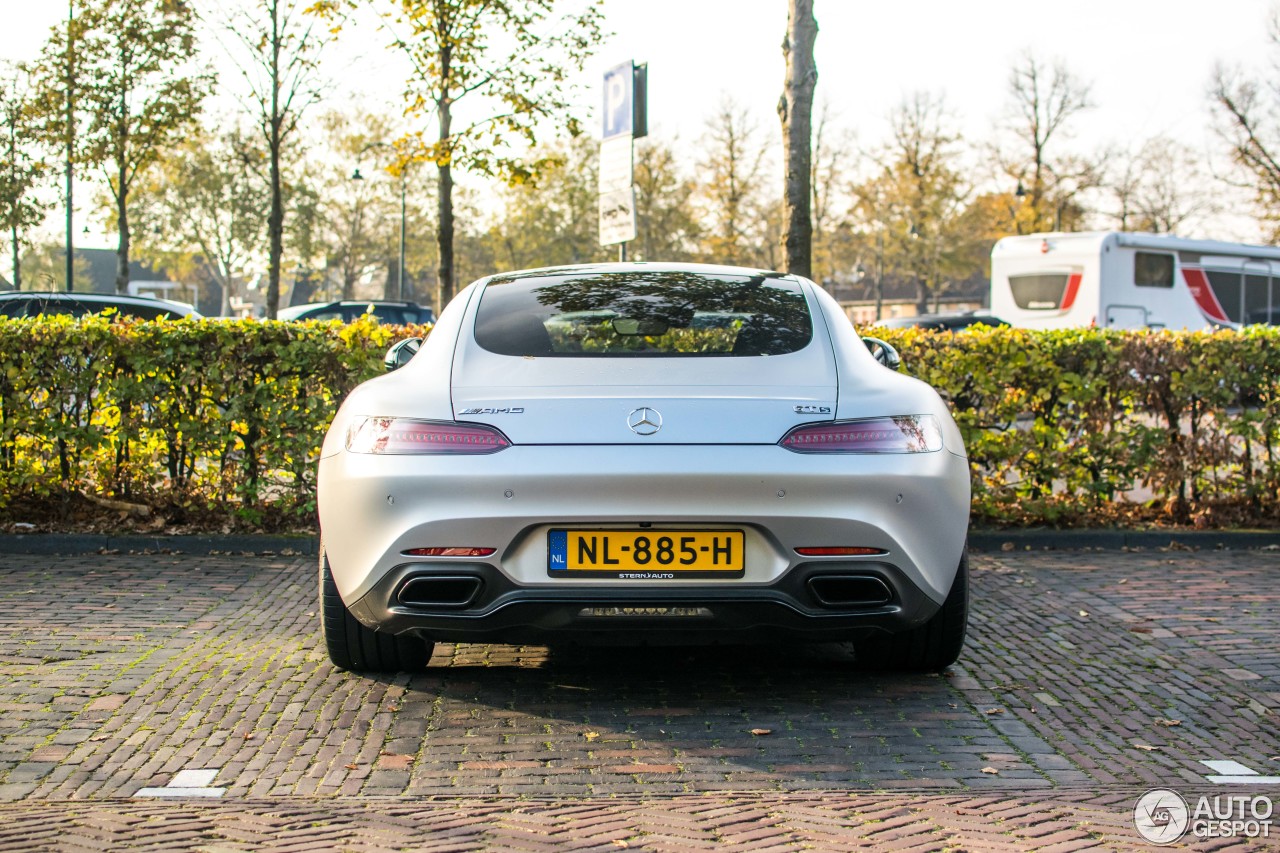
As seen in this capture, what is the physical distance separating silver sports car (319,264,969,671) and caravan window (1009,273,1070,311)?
2161 cm

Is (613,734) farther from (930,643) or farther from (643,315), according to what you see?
(643,315)

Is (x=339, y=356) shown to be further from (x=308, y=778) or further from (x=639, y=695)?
(x=308, y=778)

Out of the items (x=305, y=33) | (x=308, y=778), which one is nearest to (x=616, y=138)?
(x=308, y=778)

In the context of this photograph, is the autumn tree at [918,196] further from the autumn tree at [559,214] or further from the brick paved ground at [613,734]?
the brick paved ground at [613,734]

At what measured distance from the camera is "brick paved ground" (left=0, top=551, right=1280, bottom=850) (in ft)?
10.9

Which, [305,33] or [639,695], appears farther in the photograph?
[305,33]

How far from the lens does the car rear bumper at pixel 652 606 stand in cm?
404

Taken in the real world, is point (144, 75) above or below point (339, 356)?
above

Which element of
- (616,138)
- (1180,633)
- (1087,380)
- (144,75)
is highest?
(144,75)

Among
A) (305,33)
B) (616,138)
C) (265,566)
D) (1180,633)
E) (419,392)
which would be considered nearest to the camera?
(419,392)

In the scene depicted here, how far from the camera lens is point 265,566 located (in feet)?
24.1

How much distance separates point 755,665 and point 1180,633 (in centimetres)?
197

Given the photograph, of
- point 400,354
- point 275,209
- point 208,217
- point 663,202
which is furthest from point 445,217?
point 208,217

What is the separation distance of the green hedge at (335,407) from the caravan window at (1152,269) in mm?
17165
